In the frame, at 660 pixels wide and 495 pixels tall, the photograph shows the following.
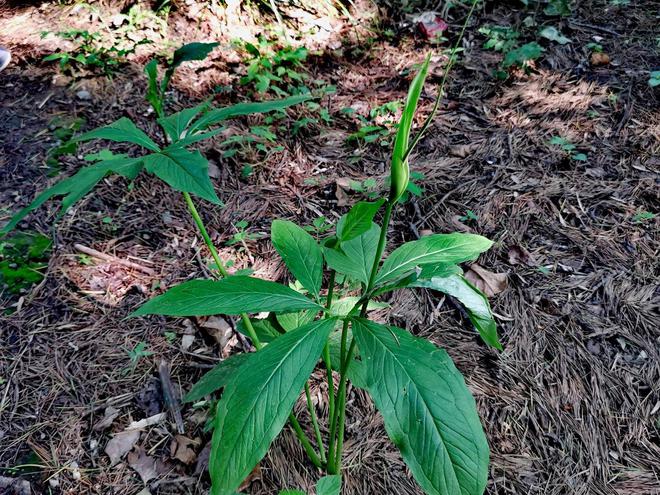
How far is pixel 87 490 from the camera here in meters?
1.44

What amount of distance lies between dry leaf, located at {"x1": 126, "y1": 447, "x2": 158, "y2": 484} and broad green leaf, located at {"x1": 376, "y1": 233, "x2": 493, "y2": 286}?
100 cm

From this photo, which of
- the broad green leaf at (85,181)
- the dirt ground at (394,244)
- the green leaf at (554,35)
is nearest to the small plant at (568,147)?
the dirt ground at (394,244)

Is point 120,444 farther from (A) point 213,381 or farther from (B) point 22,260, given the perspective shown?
(B) point 22,260

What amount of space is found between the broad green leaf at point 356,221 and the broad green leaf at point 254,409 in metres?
0.27

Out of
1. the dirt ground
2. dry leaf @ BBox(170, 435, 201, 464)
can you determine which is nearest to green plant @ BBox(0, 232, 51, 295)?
the dirt ground

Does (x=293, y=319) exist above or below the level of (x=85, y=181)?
below

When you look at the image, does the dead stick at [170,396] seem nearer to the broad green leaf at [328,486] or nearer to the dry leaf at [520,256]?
the broad green leaf at [328,486]

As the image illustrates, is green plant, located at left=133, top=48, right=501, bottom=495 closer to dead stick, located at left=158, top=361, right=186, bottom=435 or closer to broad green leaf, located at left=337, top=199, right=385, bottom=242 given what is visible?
broad green leaf, located at left=337, top=199, right=385, bottom=242

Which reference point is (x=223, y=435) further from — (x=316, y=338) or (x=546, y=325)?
(x=546, y=325)

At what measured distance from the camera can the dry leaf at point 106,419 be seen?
5.16ft

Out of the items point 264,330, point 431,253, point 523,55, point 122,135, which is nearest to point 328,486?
point 264,330

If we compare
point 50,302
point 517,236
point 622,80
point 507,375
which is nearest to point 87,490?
point 50,302

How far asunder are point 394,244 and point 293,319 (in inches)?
35.5

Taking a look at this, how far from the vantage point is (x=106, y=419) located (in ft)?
5.21
